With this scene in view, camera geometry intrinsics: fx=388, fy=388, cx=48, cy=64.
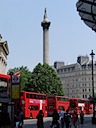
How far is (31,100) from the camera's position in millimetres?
55844

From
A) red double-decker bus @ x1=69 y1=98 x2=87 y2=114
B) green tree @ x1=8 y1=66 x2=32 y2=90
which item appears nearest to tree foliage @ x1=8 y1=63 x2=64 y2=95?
green tree @ x1=8 y1=66 x2=32 y2=90

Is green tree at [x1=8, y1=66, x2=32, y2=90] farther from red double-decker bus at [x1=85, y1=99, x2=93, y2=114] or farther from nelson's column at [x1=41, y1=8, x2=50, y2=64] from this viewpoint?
red double-decker bus at [x1=85, y1=99, x2=93, y2=114]

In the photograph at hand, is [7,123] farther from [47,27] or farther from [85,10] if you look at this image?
[47,27]

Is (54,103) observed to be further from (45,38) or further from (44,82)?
(45,38)

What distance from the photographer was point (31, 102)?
55.8m

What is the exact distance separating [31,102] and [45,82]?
1545 inches

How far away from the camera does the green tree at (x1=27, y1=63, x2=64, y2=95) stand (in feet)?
308

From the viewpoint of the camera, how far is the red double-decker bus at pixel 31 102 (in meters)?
53.9

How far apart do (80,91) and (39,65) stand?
102852mm

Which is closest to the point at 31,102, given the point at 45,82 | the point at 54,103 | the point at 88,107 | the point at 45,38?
the point at 54,103

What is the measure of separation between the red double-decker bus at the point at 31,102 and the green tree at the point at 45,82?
3276 cm

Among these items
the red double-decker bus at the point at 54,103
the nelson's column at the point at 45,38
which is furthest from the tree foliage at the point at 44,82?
the red double-decker bus at the point at 54,103

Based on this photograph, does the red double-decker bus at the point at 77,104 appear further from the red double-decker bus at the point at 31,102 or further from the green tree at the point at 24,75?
the green tree at the point at 24,75

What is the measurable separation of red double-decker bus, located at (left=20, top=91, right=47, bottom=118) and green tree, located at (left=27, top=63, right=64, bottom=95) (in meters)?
32.8
